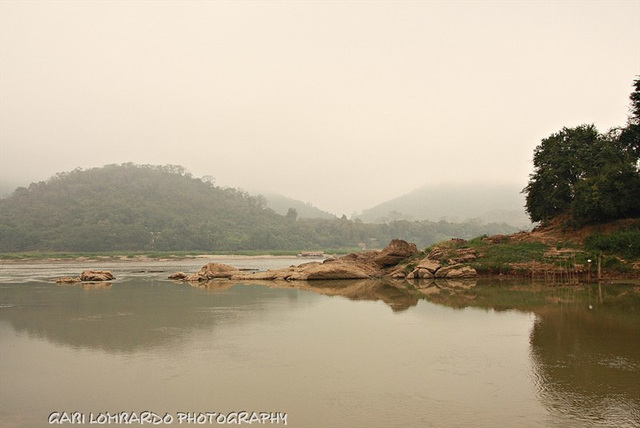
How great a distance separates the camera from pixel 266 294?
2908 cm

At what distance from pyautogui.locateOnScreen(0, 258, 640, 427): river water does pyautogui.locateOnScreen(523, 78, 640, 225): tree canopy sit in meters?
13.2

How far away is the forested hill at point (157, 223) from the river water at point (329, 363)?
101828 millimetres

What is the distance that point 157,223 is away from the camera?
5374 inches

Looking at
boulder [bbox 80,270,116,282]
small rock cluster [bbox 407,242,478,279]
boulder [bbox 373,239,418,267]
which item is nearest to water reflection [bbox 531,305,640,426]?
small rock cluster [bbox 407,242,478,279]

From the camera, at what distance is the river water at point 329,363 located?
8.81m

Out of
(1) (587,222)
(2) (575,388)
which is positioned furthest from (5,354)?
(1) (587,222)

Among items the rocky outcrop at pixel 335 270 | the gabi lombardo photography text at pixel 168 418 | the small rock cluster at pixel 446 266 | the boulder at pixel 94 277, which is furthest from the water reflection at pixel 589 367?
the boulder at pixel 94 277

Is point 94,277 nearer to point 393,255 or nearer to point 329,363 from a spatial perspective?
point 393,255

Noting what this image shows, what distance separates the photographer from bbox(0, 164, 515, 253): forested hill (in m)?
116

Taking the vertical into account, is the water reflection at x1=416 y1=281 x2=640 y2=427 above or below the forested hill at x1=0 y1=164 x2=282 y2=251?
below

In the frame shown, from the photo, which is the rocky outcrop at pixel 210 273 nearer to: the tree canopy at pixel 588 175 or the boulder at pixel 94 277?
the boulder at pixel 94 277

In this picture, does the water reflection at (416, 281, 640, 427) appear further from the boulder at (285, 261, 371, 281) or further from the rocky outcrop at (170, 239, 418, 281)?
the rocky outcrop at (170, 239, 418, 281)

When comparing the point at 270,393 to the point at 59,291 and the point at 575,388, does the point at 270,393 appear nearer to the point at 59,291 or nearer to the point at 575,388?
the point at 575,388

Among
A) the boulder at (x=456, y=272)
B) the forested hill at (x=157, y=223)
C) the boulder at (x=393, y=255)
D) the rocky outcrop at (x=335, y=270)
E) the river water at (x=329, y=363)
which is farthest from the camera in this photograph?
the forested hill at (x=157, y=223)
